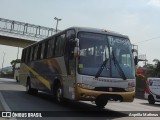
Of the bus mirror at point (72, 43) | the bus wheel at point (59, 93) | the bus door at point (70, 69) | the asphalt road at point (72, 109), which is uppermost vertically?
the bus mirror at point (72, 43)

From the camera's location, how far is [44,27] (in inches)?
2005

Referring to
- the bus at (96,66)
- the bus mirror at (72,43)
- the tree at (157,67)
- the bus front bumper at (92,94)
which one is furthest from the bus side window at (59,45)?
the tree at (157,67)

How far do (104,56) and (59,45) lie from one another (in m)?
3.34

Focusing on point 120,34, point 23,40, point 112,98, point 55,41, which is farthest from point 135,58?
point 23,40

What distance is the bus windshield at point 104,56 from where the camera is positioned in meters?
13.0

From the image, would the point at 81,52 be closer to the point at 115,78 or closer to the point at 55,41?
the point at 115,78

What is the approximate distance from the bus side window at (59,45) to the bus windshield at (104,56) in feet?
6.84

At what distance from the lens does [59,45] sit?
1602 centimetres

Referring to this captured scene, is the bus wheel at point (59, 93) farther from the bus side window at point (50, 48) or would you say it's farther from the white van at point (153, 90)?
the white van at point (153, 90)

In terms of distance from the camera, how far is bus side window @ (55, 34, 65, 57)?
50.7 feet

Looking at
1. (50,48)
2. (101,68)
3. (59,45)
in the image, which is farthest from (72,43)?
(50,48)

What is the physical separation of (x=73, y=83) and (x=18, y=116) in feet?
8.59

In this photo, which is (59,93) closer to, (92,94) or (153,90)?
(92,94)

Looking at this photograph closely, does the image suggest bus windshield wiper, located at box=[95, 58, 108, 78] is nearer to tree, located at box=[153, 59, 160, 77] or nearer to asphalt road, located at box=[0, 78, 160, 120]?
asphalt road, located at box=[0, 78, 160, 120]
